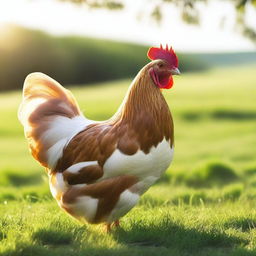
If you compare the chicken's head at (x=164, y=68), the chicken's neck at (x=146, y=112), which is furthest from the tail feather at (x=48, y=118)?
the chicken's head at (x=164, y=68)

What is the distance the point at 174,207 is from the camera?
8281 mm

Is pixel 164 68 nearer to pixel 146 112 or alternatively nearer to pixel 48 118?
pixel 146 112

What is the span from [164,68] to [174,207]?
2892 mm

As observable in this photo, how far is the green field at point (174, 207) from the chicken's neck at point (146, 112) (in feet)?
3.80

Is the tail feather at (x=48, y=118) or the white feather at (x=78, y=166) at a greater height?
the tail feather at (x=48, y=118)

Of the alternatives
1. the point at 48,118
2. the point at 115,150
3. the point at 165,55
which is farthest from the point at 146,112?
the point at 48,118

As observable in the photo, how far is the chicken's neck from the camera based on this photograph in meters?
5.91

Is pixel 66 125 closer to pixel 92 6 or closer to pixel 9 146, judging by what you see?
pixel 92 6

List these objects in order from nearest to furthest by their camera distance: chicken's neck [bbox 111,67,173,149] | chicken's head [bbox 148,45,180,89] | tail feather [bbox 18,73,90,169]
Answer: chicken's neck [bbox 111,67,173,149], chicken's head [bbox 148,45,180,89], tail feather [bbox 18,73,90,169]

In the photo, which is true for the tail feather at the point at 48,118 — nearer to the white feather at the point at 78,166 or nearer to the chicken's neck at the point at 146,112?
the white feather at the point at 78,166

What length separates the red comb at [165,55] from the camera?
6.12 metres

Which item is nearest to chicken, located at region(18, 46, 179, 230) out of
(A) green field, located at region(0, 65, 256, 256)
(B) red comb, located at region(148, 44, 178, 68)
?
(B) red comb, located at region(148, 44, 178, 68)

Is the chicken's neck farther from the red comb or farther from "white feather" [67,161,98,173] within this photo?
"white feather" [67,161,98,173]

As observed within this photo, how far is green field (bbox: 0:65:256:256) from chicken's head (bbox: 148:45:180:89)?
5.54ft
